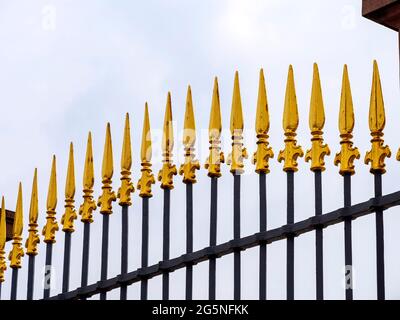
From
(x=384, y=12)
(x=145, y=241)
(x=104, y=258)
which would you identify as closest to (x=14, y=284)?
(x=104, y=258)

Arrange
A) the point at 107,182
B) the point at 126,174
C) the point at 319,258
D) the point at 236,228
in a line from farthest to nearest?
the point at 107,182, the point at 126,174, the point at 236,228, the point at 319,258

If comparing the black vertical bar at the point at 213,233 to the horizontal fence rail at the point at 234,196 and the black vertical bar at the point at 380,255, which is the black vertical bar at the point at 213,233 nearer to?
the horizontal fence rail at the point at 234,196

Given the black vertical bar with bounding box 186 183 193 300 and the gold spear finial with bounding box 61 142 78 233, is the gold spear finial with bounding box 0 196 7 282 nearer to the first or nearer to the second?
the gold spear finial with bounding box 61 142 78 233

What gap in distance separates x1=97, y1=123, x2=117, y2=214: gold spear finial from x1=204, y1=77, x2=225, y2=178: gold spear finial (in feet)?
2.81

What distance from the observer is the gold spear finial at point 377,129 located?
679 cm

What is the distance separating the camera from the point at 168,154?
25.4 ft

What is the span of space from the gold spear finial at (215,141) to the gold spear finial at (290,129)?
0.41 meters

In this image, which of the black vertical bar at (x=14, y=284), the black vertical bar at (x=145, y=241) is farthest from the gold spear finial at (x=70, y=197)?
the black vertical bar at (x=145, y=241)

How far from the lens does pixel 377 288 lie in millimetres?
6621

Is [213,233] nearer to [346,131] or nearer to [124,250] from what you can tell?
[124,250]

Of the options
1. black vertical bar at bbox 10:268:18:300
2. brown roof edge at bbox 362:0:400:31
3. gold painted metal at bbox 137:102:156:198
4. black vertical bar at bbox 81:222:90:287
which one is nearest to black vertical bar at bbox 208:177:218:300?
gold painted metal at bbox 137:102:156:198

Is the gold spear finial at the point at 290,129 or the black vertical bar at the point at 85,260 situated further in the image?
the black vertical bar at the point at 85,260

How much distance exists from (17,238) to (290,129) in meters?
2.69

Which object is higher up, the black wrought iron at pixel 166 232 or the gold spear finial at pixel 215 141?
the gold spear finial at pixel 215 141
